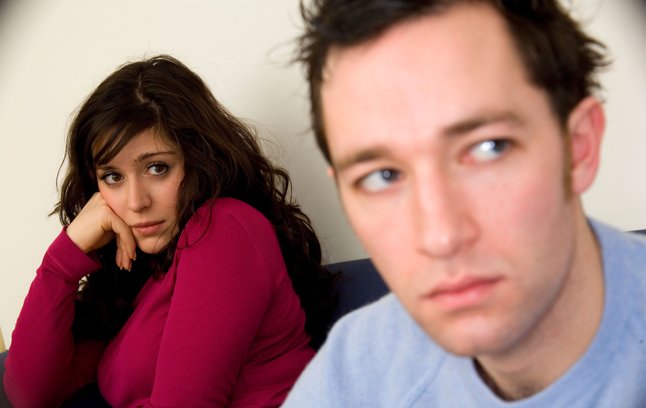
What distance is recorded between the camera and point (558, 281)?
81 cm

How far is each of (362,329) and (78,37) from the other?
1.37 metres

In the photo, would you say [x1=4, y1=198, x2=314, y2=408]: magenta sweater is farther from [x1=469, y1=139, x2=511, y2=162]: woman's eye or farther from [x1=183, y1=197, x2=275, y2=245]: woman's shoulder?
[x1=469, y1=139, x2=511, y2=162]: woman's eye

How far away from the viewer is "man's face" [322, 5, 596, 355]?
0.76m

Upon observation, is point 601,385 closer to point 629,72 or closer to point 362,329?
point 362,329

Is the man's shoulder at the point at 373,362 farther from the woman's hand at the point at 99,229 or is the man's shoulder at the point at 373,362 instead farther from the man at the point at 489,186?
the woman's hand at the point at 99,229

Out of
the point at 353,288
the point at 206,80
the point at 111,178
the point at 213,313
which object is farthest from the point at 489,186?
the point at 206,80

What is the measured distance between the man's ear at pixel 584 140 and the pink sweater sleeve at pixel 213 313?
0.79 m

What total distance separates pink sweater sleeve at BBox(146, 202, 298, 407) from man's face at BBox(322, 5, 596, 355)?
0.69 m

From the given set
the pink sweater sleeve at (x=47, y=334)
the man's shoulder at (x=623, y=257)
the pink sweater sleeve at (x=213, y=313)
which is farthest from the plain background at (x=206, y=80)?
the man's shoulder at (x=623, y=257)

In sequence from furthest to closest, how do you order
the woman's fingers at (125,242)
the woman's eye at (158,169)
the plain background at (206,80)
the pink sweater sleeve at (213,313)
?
the woman's fingers at (125,242) < the woman's eye at (158,169) < the plain background at (206,80) < the pink sweater sleeve at (213,313)

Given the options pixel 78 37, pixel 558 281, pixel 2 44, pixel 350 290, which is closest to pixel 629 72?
pixel 350 290

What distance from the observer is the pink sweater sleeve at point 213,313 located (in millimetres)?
1431

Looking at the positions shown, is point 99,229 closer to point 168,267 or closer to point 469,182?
point 168,267

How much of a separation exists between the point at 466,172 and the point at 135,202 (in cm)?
103
